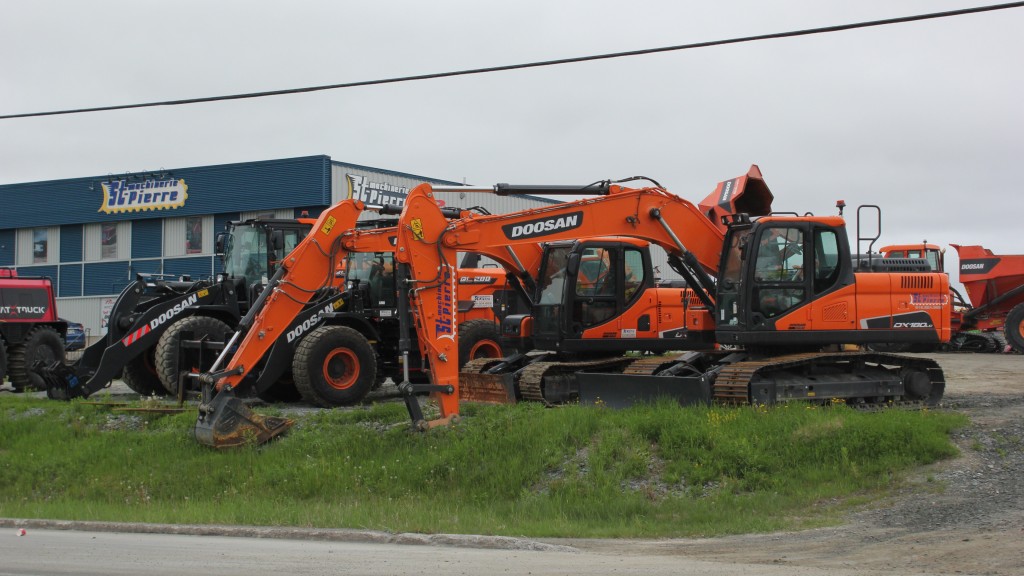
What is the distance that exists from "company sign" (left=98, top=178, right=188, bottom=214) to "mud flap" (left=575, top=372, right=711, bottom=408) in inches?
1125

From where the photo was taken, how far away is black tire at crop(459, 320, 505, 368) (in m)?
20.7

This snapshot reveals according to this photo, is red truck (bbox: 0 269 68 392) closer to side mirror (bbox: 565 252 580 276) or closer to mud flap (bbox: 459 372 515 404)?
mud flap (bbox: 459 372 515 404)

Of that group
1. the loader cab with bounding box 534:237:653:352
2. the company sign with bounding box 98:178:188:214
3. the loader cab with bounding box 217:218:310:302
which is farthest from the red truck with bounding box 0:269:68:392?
the company sign with bounding box 98:178:188:214

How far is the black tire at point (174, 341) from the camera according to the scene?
60.1 ft

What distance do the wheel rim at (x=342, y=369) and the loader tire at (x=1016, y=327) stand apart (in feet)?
67.4

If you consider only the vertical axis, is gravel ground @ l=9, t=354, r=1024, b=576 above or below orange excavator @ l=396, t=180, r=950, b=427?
below

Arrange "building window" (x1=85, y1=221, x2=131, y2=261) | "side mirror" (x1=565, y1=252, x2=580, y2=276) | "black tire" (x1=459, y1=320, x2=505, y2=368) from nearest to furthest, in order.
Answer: "side mirror" (x1=565, y1=252, x2=580, y2=276) → "black tire" (x1=459, y1=320, x2=505, y2=368) → "building window" (x1=85, y1=221, x2=131, y2=261)

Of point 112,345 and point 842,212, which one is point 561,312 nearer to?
point 842,212

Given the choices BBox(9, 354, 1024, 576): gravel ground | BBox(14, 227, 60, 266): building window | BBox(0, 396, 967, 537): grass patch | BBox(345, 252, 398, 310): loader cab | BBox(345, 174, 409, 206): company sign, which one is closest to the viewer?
BBox(9, 354, 1024, 576): gravel ground

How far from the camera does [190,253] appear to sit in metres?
41.0

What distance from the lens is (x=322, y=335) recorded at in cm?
1731

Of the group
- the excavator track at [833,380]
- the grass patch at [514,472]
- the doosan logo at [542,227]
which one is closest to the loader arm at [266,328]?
the grass patch at [514,472]

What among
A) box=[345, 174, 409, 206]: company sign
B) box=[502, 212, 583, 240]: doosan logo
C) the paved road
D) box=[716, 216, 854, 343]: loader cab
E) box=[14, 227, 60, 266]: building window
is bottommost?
the paved road

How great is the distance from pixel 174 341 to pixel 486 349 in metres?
6.15
